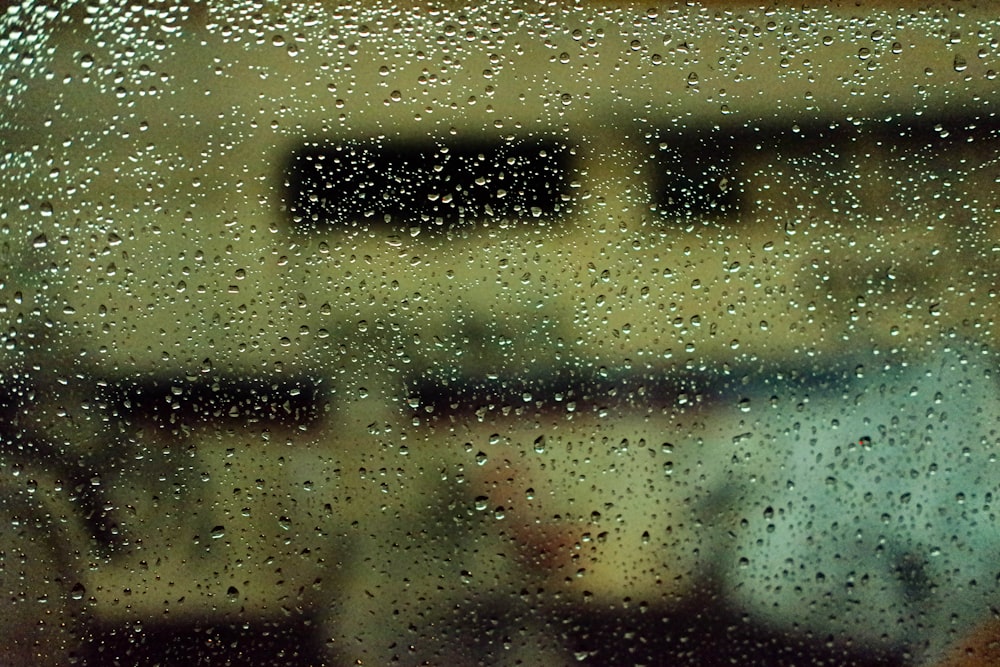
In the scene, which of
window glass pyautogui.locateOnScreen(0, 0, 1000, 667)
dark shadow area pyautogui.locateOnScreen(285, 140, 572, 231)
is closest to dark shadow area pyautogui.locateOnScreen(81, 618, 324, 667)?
window glass pyautogui.locateOnScreen(0, 0, 1000, 667)

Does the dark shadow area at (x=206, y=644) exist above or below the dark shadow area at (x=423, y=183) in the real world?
below

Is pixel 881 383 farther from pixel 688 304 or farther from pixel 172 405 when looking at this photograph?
pixel 172 405

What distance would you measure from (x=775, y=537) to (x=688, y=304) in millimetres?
274

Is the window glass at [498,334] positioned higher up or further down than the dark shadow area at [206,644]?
higher up

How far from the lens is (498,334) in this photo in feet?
2.39

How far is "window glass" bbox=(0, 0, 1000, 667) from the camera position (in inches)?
27.6

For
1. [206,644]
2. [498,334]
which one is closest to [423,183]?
[498,334]

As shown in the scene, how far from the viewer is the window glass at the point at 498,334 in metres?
0.70

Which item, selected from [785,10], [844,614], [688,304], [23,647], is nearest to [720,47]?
[785,10]

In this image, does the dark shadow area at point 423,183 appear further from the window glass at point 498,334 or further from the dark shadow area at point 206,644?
the dark shadow area at point 206,644

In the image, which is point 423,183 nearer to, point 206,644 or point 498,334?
point 498,334

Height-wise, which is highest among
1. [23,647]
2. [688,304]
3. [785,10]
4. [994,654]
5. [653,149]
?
[785,10]

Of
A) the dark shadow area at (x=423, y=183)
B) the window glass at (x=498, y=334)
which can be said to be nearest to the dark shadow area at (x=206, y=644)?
the window glass at (x=498, y=334)

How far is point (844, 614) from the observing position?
755mm
